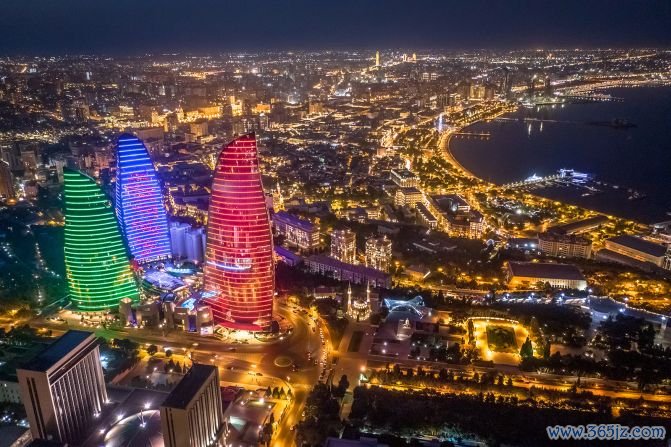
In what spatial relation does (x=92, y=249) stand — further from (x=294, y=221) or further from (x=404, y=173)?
(x=404, y=173)

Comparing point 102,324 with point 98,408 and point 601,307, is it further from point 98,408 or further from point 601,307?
point 601,307

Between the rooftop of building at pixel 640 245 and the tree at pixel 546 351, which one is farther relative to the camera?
the rooftop of building at pixel 640 245

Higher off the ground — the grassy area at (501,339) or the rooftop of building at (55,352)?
the rooftop of building at (55,352)

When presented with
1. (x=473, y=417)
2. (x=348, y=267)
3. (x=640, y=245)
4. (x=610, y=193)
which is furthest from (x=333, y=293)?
(x=610, y=193)

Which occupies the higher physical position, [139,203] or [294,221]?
[139,203]

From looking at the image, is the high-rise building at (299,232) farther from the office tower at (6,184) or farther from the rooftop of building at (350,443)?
the office tower at (6,184)

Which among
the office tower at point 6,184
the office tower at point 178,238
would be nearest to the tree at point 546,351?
the office tower at point 178,238

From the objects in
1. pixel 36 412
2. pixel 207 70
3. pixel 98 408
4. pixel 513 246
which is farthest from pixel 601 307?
pixel 207 70

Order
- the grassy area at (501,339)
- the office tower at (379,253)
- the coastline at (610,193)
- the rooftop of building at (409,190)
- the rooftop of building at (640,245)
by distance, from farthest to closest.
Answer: the rooftop of building at (409,190) → the coastline at (610,193) → the rooftop of building at (640,245) → the office tower at (379,253) → the grassy area at (501,339)
